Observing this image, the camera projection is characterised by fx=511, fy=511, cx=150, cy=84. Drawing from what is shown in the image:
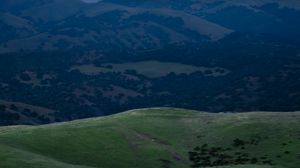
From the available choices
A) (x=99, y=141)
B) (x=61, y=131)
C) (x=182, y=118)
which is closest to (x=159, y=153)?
(x=99, y=141)

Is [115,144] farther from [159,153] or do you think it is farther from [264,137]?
[264,137]

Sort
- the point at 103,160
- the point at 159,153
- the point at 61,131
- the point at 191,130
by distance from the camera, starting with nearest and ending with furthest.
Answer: the point at 103,160 < the point at 159,153 < the point at 61,131 < the point at 191,130

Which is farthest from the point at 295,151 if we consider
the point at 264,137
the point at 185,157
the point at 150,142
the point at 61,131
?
the point at 61,131

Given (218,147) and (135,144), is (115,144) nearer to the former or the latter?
(135,144)

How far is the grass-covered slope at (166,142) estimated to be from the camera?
3209 inches

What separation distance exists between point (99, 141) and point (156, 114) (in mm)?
34122

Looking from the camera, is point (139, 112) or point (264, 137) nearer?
point (264, 137)

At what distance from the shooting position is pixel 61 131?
310 feet

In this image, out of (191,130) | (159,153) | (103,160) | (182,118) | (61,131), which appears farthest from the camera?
(182,118)

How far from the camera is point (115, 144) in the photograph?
301ft

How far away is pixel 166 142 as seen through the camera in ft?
321

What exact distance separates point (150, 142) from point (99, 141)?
10.4m

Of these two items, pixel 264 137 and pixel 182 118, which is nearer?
pixel 264 137

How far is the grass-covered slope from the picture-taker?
81500 millimetres
